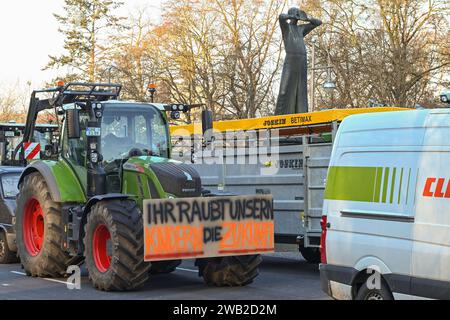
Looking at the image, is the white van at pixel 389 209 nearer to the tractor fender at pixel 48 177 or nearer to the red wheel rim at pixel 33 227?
Answer: the tractor fender at pixel 48 177

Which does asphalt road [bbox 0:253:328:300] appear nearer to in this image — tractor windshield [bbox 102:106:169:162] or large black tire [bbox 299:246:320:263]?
large black tire [bbox 299:246:320:263]

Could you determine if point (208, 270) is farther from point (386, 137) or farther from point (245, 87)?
point (245, 87)

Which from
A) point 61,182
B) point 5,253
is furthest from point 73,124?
point 5,253

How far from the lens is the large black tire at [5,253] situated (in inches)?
581

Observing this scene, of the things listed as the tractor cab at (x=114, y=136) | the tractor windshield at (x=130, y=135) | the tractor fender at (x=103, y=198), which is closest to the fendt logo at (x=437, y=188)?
the tractor fender at (x=103, y=198)

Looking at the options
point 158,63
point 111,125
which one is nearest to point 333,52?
point 158,63

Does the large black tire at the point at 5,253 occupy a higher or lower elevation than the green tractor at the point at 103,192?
lower

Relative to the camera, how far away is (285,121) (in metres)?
13.9

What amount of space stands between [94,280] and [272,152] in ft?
13.3

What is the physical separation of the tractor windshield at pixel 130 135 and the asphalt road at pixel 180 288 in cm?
206

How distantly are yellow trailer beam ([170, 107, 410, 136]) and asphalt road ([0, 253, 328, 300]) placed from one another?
261 cm

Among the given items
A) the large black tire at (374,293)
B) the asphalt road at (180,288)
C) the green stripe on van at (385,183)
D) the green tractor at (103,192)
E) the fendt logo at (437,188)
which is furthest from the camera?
the green tractor at (103,192)

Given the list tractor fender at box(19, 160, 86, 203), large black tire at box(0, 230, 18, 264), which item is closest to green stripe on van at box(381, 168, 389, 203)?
tractor fender at box(19, 160, 86, 203)
